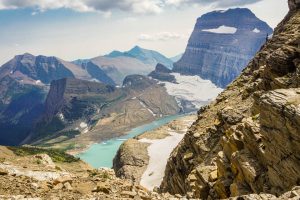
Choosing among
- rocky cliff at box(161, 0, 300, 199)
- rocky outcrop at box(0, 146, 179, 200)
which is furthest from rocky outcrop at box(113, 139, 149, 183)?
rocky outcrop at box(0, 146, 179, 200)

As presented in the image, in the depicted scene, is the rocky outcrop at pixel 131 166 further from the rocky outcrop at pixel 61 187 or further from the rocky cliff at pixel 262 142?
the rocky outcrop at pixel 61 187

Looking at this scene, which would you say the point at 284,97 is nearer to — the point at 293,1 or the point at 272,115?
the point at 272,115

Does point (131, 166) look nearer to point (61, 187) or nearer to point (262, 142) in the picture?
point (262, 142)

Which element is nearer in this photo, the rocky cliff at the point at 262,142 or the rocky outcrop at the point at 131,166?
the rocky cliff at the point at 262,142

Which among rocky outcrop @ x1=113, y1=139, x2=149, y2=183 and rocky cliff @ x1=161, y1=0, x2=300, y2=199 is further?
rocky outcrop @ x1=113, y1=139, x2=149, y2=183

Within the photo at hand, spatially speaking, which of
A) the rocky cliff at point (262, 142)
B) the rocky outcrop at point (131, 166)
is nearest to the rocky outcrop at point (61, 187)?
the rocky cliff at point (262, 142)

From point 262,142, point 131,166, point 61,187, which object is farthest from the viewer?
point 131,166

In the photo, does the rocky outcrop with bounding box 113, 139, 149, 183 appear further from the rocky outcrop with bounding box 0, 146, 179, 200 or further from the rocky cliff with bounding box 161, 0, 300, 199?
the rocky outcrop with bounding box 0, 146, 179, 200

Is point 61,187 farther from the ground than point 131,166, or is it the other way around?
point 61,187

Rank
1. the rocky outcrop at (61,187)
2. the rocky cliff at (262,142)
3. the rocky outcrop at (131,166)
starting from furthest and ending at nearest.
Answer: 1. the rocky outcrop at (131,166)
2. the rocky cliff at (262,142)
3. the rocky outcrop at (61,187)

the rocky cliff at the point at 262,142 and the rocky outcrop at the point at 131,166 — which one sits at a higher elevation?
the rocky cliff at the point at 262,142

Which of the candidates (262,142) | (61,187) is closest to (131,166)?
(262,142)

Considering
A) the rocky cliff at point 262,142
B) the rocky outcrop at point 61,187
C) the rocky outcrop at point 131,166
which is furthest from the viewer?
the rocky outcrop at point 131,166

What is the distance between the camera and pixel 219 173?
40.1 metres
